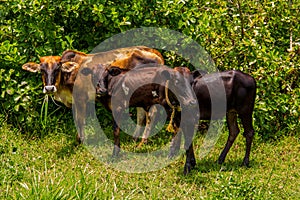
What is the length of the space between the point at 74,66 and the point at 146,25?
1.47 m

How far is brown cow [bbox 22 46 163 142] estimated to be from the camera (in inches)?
324

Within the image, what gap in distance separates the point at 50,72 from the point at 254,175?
3.11m

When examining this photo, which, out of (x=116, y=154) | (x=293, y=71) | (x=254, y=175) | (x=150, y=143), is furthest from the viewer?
(x=293, y=71)

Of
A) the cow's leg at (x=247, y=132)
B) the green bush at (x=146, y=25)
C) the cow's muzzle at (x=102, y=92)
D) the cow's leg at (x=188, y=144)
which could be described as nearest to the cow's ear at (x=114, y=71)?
the cow's muzzle at (x=102, y=92)

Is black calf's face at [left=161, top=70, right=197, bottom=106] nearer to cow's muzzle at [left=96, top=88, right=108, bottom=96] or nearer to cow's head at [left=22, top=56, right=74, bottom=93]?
cow's muzzle at [left=96, top=88, right=108, bottom=96]

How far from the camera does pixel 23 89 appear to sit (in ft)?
29.0

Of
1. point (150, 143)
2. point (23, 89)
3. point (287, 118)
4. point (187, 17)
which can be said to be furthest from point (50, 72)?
point (287, 118)

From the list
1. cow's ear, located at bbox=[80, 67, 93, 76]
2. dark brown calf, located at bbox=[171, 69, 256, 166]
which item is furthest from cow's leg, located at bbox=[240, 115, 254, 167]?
cow's ear, located at bbox=[80, 67, 93, 76]

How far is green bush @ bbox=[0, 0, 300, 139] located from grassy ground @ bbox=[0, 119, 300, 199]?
1.69 ft

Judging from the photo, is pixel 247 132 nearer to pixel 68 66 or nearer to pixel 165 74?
pixel 165 74

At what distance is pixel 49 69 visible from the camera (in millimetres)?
8102

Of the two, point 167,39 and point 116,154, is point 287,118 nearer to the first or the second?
point 167,39

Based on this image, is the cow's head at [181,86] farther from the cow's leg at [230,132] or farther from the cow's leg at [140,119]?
the cow's leg at [140,119]

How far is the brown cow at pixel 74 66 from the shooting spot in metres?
8.22
